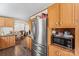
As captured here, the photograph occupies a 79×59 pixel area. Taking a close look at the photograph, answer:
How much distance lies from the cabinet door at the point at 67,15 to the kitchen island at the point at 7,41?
0.76 metres

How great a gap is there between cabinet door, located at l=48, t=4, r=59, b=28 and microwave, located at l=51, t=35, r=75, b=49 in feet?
0.70

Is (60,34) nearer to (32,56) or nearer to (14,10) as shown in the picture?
(32,56)

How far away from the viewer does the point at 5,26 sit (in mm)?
1771

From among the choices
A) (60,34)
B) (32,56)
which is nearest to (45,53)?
(32,56)

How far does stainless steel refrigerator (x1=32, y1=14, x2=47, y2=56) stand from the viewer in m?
1.87

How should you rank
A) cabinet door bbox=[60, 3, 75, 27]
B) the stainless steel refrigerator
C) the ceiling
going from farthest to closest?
the stainless steel refrigerator
the ceiling
cabinet door bbox=[60, 3, 75, 27]

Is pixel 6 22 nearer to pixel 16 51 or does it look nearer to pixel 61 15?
pixel 16 51

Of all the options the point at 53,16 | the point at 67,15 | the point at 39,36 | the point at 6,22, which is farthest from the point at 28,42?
the point at 67,15

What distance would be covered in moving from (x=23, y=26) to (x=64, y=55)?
73 cm

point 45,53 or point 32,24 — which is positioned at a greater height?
point 32,24

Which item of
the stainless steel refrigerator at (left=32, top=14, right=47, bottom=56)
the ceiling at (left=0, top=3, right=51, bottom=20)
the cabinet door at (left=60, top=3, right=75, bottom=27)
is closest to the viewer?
the cabinet door at (left=60, top=3, right=75, bottom=27)

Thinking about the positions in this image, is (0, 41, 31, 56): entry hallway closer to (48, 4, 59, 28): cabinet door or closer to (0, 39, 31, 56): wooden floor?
(0, 39, 31, 56): wooden floor

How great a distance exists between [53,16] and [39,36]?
1.27 ft

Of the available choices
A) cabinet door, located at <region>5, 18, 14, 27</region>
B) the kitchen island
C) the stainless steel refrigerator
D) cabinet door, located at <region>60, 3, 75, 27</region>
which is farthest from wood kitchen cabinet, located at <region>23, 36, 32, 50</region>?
cabinet door, located at <region>60, 3, 75, 27</region>
